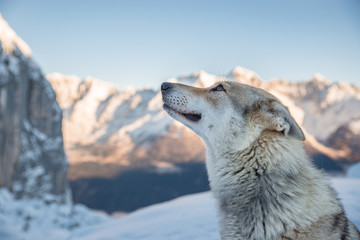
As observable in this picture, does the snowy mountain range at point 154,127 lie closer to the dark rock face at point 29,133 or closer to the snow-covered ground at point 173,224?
the dark rock face at point 29,133

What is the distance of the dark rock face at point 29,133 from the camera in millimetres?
48000

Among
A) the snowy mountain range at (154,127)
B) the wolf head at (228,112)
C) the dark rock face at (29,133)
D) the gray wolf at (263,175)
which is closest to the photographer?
the gray wolf at (263,175)

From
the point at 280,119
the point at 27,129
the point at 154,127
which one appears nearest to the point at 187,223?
the point at 280,119

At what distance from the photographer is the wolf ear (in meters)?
2.40

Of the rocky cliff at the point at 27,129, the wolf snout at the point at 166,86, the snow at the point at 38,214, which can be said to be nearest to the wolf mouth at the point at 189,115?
the wolf snout at the point at 166,86

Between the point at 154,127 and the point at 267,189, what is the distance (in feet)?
346

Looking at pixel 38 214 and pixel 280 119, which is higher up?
pixel 280 119

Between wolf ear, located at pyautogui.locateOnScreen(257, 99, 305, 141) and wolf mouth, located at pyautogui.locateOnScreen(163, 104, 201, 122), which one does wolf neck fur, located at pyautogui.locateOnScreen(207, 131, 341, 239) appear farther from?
wolf mouth, located at pyautogui.locateOnScreen(163, 104, 201, 122)

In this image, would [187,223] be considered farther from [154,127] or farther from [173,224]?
[154,127]

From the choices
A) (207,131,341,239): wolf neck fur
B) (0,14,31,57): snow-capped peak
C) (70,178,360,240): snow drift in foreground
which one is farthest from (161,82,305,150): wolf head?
(0,14,31,57): snow-capped peak

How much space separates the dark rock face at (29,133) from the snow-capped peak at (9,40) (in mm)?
769

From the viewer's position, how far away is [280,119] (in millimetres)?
2596

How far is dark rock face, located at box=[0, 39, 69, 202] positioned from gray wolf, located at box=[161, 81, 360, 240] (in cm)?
5350

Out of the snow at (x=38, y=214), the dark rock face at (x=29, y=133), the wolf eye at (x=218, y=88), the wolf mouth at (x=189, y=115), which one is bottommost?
the snow at (x=38, y=214)
